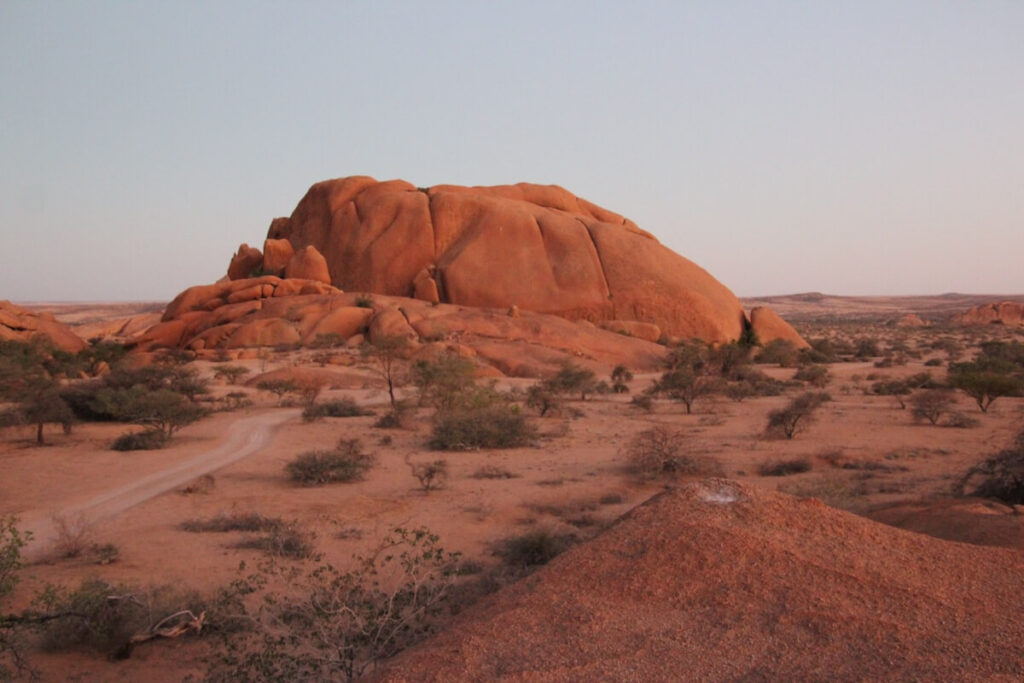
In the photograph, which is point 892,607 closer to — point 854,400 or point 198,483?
point 198,483

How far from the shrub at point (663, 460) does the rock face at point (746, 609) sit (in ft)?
20.3

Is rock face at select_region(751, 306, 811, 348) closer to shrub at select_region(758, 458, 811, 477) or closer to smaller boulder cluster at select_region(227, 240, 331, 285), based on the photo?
smaller boulder cluster at select_region(227, 240, 331, 285)

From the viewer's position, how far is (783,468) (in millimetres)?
12102

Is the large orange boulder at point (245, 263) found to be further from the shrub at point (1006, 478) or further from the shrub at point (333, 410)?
the shrub at point (1006, 478)

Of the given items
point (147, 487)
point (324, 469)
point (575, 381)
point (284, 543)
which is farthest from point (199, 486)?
point (575, 381)

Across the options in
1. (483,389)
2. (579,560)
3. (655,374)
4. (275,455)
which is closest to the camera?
(579,560)

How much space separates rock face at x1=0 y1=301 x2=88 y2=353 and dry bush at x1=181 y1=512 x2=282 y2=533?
26721 mm

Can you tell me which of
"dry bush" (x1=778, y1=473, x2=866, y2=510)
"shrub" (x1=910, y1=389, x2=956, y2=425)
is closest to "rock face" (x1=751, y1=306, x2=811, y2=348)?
"shrub" (x1=910, y1=389, x2=956, y2=425)

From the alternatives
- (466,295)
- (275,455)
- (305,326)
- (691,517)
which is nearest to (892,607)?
(691,517)

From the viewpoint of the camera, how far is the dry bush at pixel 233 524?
919cm

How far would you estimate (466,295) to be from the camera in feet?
123

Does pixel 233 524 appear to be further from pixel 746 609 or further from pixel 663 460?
pixel 746 609

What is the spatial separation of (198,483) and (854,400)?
18112 mm

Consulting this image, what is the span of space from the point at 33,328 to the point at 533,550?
3426 cm
